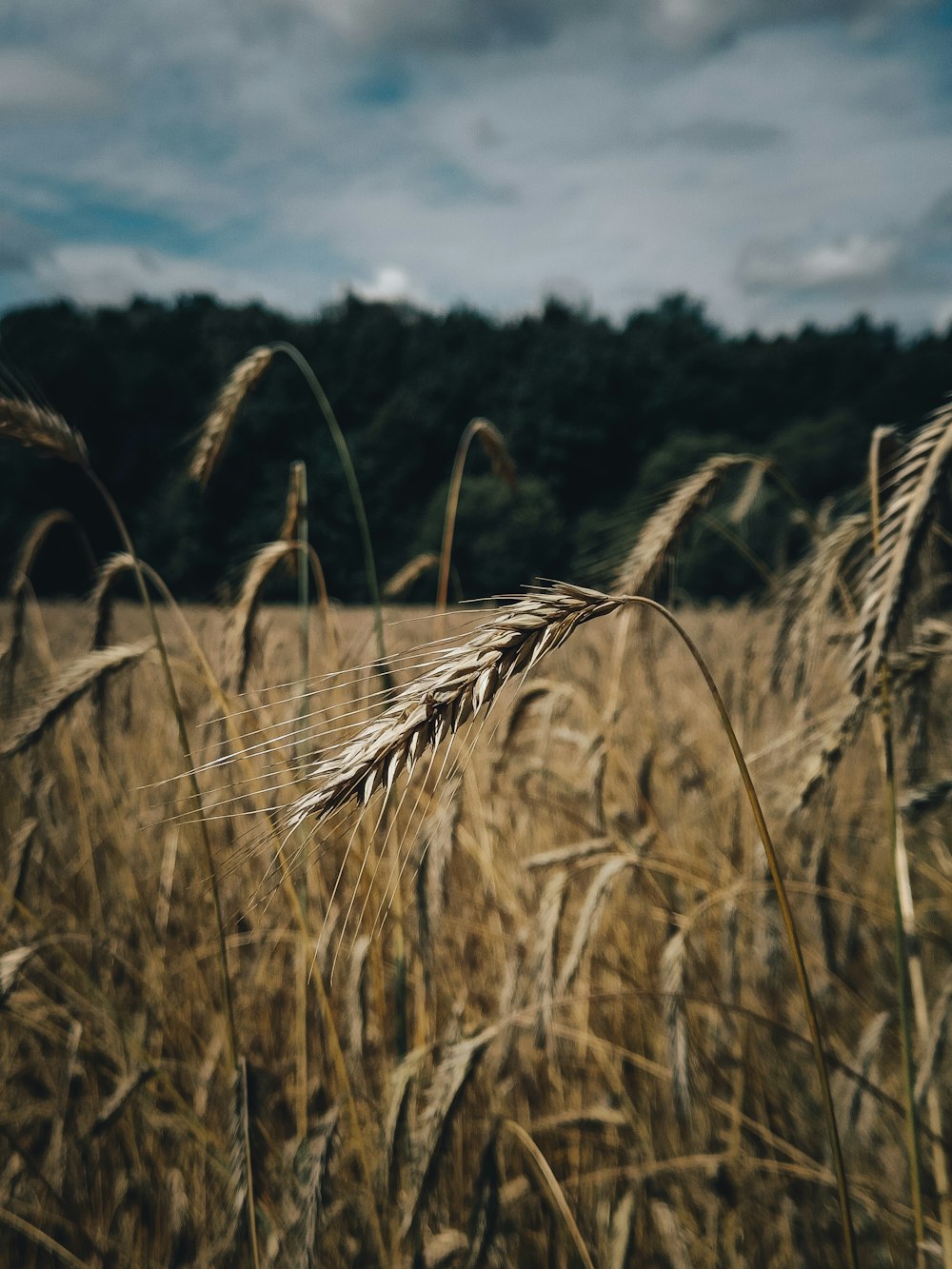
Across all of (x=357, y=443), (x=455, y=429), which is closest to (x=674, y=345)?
(x=455, y=429)

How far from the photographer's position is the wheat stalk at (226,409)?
163 cm

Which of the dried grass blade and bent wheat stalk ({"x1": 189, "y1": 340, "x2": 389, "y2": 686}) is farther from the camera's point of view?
bent wheat stalk ({"x1": 189, "y1": 340, "x2": 389, "y2": 686})

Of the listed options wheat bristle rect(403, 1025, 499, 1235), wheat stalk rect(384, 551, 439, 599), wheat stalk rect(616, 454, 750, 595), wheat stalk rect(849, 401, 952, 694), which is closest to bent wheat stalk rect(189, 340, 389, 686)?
wheat stalk rect(384, 551, 439, 599)

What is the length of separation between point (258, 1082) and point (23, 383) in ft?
3.94

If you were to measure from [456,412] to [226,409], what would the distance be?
25.9 metres

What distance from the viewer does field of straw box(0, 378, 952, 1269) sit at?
1.03 meters

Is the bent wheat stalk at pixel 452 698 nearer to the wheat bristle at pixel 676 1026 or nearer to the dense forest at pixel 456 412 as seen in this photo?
the wheat bristle at pixel 676 1026

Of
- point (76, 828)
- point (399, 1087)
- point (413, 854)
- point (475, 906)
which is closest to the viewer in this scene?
point (399, 1087)

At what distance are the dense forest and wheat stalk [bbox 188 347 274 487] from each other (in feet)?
47.2

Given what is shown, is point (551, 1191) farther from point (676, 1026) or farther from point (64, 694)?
point (64, 694)

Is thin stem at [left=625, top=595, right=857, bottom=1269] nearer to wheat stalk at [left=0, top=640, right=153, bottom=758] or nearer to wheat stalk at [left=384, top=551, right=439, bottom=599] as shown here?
wheat stalk at [left=0, top=640, right=153, bottom=758]

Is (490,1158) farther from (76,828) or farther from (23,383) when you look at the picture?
(76,828)

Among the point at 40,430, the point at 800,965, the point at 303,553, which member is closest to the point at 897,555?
the point at 800,965

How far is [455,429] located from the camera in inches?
1003
